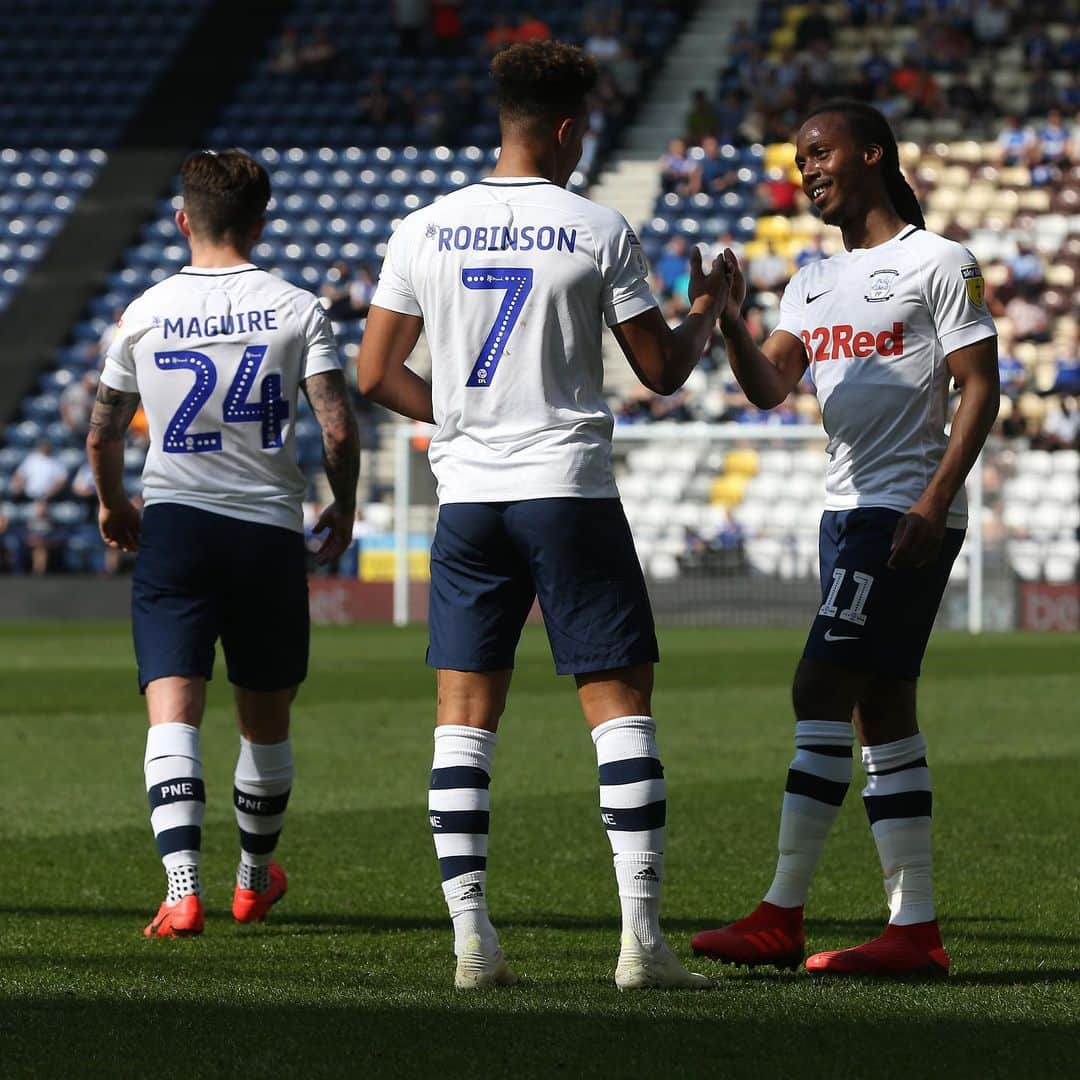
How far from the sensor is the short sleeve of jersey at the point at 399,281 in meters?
4.52

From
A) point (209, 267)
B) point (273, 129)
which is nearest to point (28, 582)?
point (273, 129)

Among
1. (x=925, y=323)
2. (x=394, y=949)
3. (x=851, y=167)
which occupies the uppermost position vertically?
(x=851, y=167)

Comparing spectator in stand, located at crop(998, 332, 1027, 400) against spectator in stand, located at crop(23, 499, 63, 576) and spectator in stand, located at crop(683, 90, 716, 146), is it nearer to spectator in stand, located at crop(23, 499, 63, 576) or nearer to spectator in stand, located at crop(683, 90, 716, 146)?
spectator in stand, located at crop(683, 90, 716, 146)

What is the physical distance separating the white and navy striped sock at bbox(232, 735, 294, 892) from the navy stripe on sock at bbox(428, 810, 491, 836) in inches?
52.1

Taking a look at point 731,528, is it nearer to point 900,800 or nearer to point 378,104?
point 378,104

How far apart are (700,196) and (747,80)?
2.39m

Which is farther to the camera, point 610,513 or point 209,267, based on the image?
point 209,267

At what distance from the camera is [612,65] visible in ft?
96.6

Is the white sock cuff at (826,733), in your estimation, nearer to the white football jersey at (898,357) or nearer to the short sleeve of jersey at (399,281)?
the white football jersey at (898,357)

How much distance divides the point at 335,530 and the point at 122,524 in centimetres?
57

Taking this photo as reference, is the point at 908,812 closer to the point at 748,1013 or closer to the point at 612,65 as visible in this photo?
the point at 748,1013

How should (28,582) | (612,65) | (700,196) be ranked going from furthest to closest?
(612,65), (700,196), (28,582)

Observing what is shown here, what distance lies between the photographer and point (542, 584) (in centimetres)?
443

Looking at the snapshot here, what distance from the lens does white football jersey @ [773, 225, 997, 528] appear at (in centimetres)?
470
